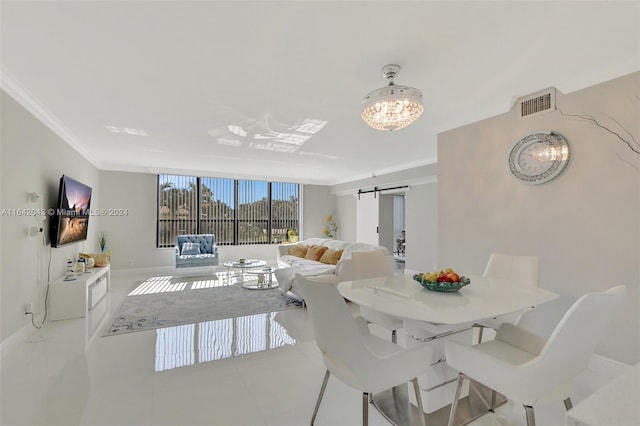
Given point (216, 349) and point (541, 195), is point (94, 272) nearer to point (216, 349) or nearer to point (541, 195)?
point (216, 349)

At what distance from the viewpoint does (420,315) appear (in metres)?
1.44

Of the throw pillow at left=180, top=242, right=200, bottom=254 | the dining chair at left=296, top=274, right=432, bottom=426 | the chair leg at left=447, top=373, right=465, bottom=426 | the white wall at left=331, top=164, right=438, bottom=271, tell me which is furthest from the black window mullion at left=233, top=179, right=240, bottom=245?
the chair leg at left=447, top=373, right=465, bottom=426

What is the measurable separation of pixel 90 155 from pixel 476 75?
6.39 m

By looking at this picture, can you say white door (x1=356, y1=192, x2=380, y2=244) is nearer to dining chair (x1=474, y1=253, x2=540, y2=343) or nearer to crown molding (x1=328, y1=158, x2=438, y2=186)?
crown molding (x1=328, y1=158, x2=438, y2=186)

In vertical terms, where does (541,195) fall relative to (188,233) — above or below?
above

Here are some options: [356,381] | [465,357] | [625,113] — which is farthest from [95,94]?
[625,113]

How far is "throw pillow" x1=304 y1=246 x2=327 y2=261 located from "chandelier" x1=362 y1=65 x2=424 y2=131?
3582mm

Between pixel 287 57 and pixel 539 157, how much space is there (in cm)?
252

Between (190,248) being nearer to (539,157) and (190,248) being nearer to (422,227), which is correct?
(422,227)

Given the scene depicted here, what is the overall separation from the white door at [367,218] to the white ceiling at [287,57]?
12.1 ft

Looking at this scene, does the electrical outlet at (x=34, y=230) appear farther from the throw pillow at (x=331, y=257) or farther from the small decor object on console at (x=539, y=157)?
the small decor object on console at (x=539, y=157)

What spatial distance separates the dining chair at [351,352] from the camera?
4.59ft

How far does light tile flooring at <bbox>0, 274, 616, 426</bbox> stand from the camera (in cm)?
183

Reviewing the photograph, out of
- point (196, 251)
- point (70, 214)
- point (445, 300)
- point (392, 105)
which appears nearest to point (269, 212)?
point (196, 251)
